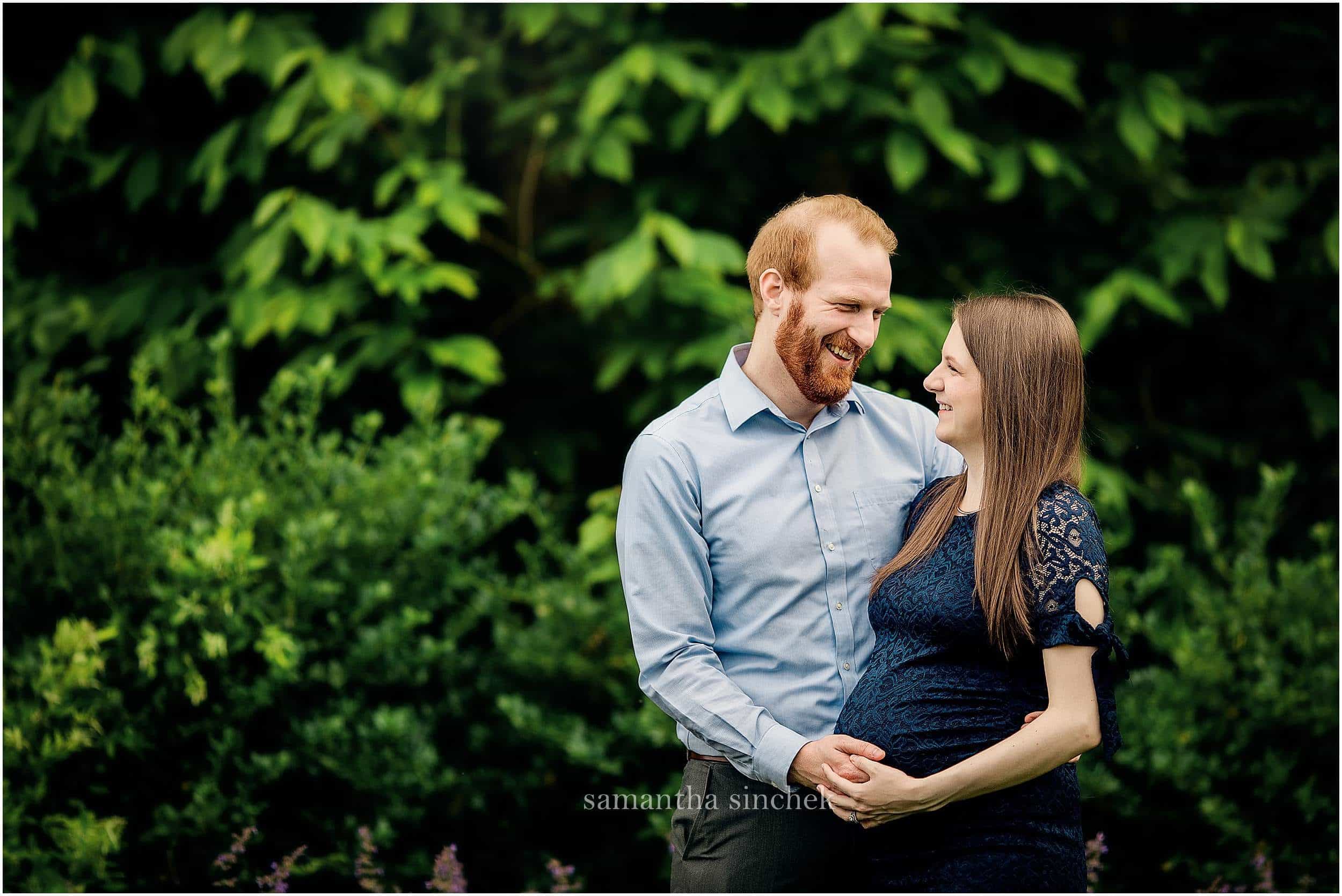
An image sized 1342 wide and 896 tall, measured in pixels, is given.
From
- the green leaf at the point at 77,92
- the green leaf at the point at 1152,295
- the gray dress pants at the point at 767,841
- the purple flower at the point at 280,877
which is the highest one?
the green leaf at the point at 77,92

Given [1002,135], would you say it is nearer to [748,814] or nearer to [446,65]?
[446,65]

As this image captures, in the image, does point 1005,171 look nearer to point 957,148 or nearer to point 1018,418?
point 957,148

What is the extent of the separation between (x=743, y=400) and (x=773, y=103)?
85.0 inches

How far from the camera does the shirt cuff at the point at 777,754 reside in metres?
2.19

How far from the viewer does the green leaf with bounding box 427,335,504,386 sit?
14.5ft

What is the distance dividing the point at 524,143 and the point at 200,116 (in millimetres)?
1416

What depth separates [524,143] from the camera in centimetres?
529

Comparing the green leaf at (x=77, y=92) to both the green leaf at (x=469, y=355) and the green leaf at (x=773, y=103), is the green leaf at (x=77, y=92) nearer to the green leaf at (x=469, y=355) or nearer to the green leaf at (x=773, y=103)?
the green leaf at (x=469, y=355)

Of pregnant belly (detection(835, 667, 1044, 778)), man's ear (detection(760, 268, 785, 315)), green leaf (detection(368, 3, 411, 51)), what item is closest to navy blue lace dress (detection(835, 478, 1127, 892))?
pregnant belly (detection(835, 667, 1044, 778))

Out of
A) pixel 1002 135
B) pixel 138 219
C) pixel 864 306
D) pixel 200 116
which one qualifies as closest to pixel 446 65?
pixel 200 116

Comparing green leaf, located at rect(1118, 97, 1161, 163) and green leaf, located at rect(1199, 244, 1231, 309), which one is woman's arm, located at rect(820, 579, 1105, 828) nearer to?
green leaf, located at rect(1199, 244, 1231, 309)

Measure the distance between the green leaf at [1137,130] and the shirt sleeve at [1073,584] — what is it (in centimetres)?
280

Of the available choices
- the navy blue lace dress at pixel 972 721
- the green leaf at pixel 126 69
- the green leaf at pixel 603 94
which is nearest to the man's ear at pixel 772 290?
the navy blue lace dress at pixel 972 721

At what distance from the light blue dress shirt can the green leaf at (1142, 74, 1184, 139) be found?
107 inches
